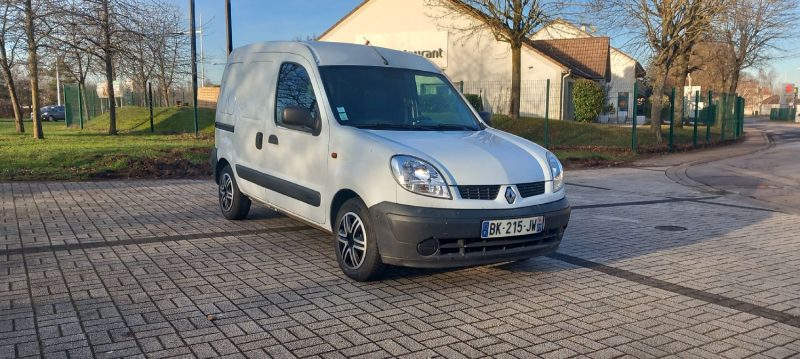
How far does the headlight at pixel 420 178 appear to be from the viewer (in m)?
4.64

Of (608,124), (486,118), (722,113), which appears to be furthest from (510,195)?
(608,124)

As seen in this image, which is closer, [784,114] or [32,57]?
[32,57]

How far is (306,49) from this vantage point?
19.6 ft

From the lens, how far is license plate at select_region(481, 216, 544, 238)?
467 centimetres

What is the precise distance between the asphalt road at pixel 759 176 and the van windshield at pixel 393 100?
6670 millimetres

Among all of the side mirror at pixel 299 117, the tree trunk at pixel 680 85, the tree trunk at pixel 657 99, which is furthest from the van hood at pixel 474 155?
the tree trunk at pixel 680 85

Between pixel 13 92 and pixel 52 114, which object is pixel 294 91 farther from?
pixel 52 114

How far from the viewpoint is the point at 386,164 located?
4.74m

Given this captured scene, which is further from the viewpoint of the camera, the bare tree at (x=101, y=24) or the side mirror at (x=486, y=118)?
the bare tree at (x=101, y=24)

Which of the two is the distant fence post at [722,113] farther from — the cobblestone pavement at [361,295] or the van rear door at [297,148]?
the van rear door at [297,148]

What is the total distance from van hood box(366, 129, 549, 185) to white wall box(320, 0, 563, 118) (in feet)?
80.0

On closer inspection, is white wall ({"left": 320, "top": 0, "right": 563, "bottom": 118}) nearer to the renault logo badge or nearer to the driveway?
the driveway

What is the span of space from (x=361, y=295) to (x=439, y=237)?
786mm

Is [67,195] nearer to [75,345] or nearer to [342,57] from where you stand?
[342,57]
